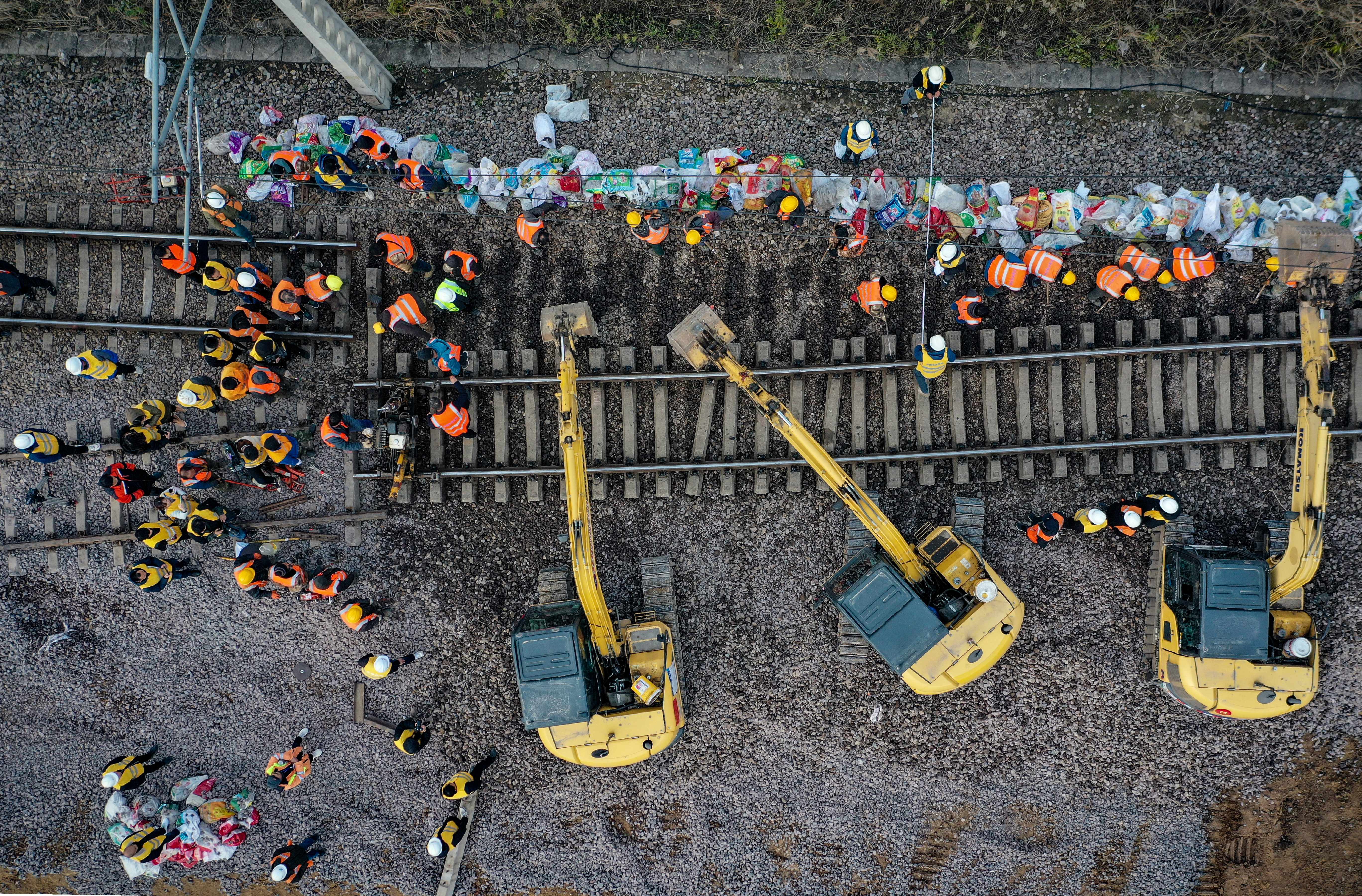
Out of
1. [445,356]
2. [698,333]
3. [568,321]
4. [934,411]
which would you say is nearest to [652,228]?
[698,333]

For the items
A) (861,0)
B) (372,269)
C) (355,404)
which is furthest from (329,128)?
(861,0)

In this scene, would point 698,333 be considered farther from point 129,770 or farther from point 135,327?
point 129,770

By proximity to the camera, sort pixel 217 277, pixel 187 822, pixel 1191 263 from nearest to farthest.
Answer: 1. pixel 1191 263
2. pixel 217 277
3. pixel 187 822

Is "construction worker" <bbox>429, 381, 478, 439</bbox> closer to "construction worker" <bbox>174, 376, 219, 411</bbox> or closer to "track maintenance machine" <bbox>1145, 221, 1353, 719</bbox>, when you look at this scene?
"construction worker" <bbox>174, 376, 219, 411</bbox>

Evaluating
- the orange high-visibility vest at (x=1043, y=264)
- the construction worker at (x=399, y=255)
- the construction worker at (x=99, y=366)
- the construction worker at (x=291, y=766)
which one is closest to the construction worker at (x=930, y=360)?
the orange high-visibility vest at (x=1043, y=264)

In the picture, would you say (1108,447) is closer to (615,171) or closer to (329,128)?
(615,171)

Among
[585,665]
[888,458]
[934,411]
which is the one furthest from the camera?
[934,411]

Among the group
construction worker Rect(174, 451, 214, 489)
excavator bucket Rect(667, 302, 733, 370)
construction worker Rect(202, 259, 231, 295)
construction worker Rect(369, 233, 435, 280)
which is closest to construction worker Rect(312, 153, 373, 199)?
construction worker Rect(369, 233, 435, 280)
